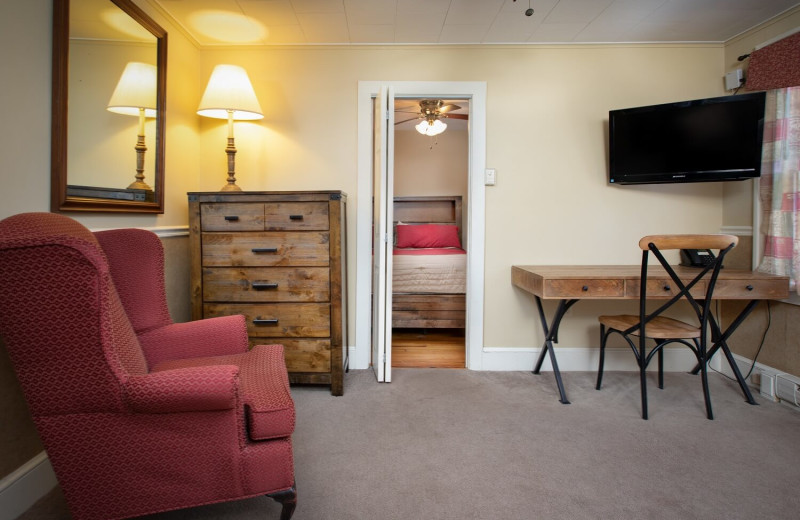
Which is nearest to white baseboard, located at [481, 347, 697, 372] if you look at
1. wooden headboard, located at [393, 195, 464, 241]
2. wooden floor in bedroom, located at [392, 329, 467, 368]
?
wooden floor in bedroom, located at [392, 329, 467, 368]

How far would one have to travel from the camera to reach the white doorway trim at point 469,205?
9.72 ft

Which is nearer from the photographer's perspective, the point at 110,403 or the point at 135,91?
the point at 110,403

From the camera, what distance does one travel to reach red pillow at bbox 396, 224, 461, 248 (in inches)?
213

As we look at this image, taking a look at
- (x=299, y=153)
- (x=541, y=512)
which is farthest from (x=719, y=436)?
(x=299, y=153)

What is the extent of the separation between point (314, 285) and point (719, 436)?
228cm

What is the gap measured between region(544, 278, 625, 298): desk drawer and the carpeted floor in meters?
0.66

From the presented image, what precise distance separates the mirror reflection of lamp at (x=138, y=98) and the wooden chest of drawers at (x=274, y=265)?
0.36 m

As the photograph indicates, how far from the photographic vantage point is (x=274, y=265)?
2.53m

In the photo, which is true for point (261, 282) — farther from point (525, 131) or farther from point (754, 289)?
point (754, 289)

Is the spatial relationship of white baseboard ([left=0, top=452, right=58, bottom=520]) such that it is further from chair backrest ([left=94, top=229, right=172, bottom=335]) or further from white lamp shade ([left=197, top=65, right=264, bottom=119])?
white lamp shade ([left=197, top=65, right=264, bottom=119])

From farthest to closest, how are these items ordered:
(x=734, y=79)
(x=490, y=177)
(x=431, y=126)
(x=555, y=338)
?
(x=431, y=126) < (x=490, y=177) < (x=734, y=79) < (x=555, y=338)

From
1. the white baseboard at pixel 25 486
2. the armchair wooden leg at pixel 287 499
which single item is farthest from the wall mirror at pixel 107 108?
the armchair wooden leg at pixel 287 499

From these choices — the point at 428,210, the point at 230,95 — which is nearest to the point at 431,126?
the point at 428,210

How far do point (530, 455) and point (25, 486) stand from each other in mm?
1992
